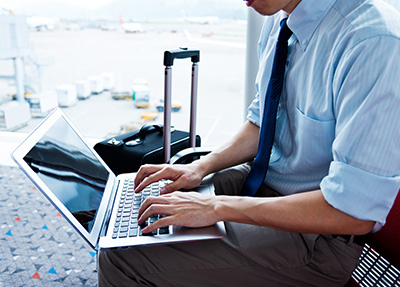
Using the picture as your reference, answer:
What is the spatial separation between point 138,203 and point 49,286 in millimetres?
735

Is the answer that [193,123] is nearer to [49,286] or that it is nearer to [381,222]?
[49,286]

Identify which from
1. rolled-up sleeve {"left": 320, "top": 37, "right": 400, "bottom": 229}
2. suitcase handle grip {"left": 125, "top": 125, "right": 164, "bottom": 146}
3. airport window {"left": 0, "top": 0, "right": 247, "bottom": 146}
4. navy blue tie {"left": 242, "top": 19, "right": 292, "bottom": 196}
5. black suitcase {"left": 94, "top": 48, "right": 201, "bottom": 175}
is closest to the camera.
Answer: rolled-up sleeve {"left": 320, "top": 37, "right": 400, "bottom": 229}

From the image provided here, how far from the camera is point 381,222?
29.1 inches

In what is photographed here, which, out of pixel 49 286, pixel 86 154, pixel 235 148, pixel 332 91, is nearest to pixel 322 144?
pixel 332 91

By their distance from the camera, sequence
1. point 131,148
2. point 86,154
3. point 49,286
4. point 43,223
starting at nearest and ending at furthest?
point 86,154
point 49,286
point 131,148
point 43,223

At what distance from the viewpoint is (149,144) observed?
1.77 m

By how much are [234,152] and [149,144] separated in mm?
675

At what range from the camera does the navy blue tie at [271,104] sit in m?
0.97

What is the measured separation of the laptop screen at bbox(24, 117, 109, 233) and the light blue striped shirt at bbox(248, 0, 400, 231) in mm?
482

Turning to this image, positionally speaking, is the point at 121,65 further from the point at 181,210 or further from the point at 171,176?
the point at 181,210

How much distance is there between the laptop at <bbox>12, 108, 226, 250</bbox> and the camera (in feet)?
2.63

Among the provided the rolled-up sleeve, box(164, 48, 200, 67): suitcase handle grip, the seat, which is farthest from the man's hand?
box(164, 48, 200, 67): suitcase handle grip

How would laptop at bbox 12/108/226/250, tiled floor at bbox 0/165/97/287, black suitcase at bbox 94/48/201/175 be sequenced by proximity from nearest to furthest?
1. laptop at bbox 12/108/226/250
2. tiled floor at bbox 0/165/97/287
3. black suitcase at bbox 94/48/201/175

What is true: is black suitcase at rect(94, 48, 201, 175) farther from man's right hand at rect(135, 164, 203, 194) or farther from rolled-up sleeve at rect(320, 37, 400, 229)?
rolled-up sleeve at rect(320, 37, 400, 229)
